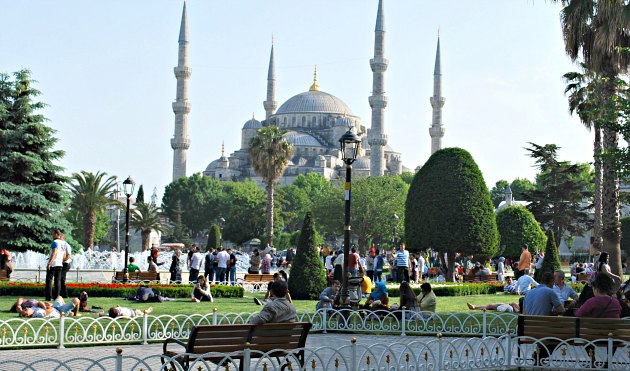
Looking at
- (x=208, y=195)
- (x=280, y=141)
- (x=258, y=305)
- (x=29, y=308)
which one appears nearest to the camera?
(x=29, y=308)

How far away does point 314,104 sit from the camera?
10594 cm

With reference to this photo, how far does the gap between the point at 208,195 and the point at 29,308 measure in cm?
6533

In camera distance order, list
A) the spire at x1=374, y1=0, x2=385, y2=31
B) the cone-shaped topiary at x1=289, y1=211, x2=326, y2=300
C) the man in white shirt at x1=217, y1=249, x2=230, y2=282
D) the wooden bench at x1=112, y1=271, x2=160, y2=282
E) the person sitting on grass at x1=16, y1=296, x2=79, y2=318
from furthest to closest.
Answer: the spire at x1=374, y1=0, x2=385, y2=31 → the man in white shirt at x1=217, y1=249, x2=230, y2=282 → the wooden bench at x1=112, y1=271, x2=160, y2=282 → the cone-shaped topiary at x1=289, y1=211, x2=326, y2=300 → the person sitting on grass at x1=16, y1=296, x2=79, y2=318

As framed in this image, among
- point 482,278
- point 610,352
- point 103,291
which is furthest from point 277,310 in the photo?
point 482,278

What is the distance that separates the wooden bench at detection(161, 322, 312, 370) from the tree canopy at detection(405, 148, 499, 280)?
16878mm

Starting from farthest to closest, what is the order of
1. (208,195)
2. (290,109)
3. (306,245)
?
(290,109)
(208,195)
(306,245)

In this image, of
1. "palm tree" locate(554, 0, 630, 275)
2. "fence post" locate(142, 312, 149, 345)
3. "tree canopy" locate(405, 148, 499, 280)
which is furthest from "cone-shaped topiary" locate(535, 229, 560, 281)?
"fence post" locate(142, 312, 149, 345)

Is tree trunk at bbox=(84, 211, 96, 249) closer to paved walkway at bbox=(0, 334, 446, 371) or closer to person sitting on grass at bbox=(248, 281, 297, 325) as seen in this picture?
paved walkway at bbox=(0, 334, 446, 371)

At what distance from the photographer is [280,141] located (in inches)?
1704

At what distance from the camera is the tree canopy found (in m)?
23.8

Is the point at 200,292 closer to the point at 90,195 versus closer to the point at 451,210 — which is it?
the point at 451,210

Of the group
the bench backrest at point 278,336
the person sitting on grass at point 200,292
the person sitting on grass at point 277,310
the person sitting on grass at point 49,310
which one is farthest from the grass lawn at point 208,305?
the bench backrest at point 278,336

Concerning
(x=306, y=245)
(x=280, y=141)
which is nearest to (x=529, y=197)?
(x=280, y=141)

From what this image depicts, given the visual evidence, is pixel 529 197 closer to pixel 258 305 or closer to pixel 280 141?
pixel 280 141
